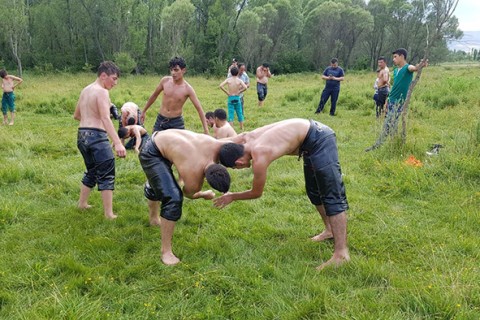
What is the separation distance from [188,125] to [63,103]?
522 cm

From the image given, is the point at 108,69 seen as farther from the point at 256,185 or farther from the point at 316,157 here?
the point at 316,157

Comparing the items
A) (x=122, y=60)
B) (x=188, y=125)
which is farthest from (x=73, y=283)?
(x=122, y=60)

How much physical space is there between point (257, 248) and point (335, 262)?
0.78 meters

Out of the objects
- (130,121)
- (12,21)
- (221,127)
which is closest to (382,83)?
(221,127)

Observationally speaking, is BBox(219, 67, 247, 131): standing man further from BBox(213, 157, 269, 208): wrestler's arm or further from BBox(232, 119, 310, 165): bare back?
BBox(213, 157, 269, 208): wrestler's arm

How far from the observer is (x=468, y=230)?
3.98m

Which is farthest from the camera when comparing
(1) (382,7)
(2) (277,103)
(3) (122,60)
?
(1) (382,7)

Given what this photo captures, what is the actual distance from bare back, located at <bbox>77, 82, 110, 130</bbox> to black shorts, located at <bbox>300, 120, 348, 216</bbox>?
234 centimetres

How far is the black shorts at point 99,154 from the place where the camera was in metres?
4.34

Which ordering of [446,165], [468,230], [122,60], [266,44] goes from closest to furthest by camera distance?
1. [468,230]
2. [446,165]
3. [122,60]
4. [266,44]

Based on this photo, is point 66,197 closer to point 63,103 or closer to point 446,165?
point 446,165

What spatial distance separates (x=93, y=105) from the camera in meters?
4.36

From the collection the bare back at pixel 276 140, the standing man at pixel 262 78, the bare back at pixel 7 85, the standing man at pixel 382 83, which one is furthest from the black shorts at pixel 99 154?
the standing man at pixel 262 78

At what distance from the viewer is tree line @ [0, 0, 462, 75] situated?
115 feet
